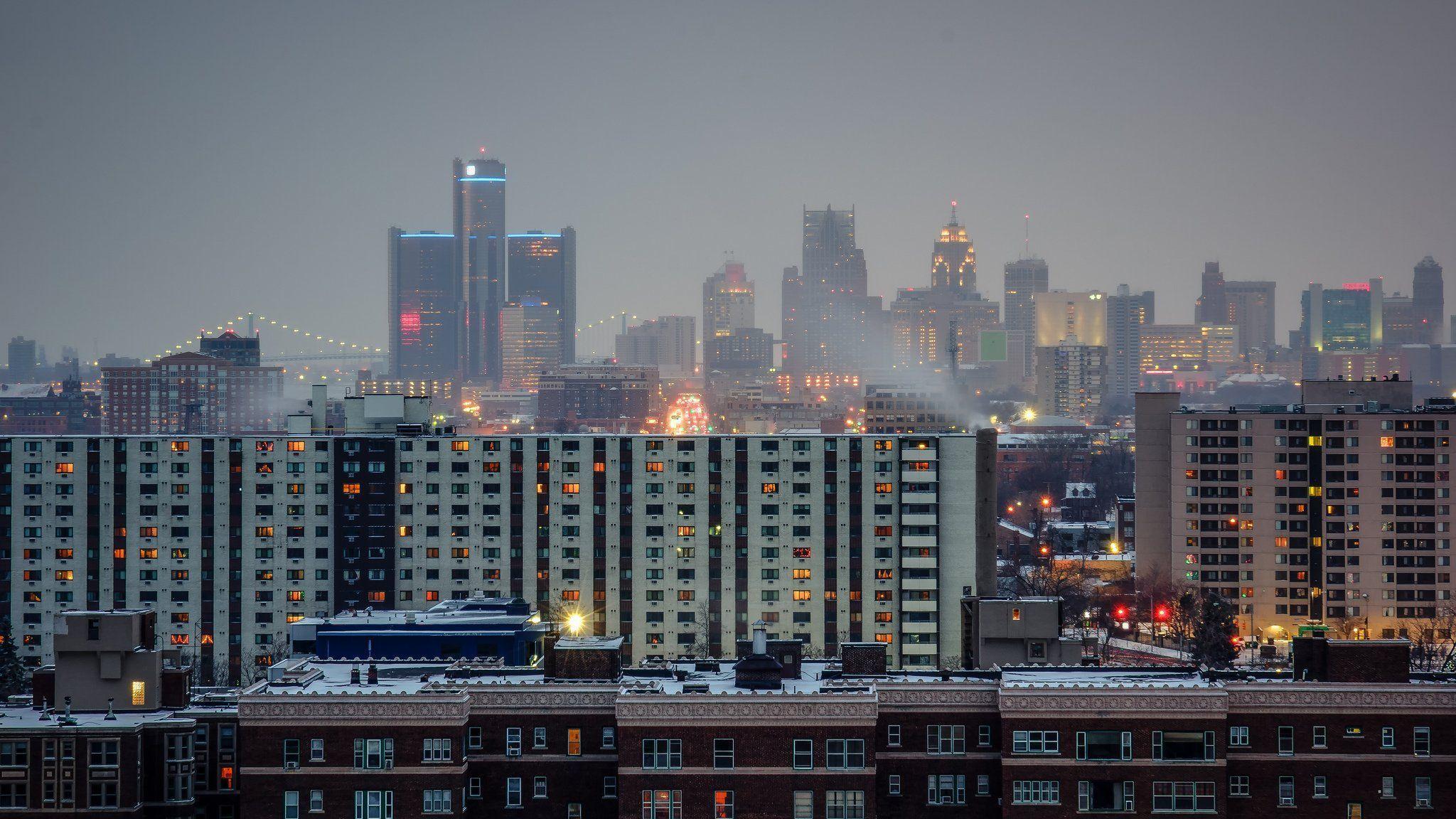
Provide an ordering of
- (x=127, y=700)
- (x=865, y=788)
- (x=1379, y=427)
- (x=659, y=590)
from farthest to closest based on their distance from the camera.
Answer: (x=1379, y=427), (x=659, y=590), (x=127, y=700), (x=865, y=788)

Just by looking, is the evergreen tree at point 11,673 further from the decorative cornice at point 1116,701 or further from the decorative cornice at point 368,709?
the decorative cornice at point 1116,701

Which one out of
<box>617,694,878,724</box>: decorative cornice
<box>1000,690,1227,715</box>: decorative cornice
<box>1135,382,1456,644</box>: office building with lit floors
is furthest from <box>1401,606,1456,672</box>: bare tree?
<box>617,694,878,724</box>: decorative cornice

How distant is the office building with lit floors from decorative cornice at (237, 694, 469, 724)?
81.1m

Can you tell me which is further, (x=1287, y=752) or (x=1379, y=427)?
(x=1379, y=427)

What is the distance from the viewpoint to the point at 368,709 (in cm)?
4769

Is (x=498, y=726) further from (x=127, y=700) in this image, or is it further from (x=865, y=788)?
(x=127, y=700)

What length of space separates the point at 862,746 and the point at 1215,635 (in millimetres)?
56839

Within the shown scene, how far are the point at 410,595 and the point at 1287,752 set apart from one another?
63614 mm

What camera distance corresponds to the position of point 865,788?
4709cm

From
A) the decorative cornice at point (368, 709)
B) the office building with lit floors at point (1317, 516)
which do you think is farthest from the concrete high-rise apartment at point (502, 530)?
the decorative cornice at point (368, 709)

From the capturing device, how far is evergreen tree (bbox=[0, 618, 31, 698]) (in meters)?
84.6

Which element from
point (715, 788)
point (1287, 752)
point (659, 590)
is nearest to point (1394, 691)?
point (1287, 752)

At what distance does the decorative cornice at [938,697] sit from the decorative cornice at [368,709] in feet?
39.3

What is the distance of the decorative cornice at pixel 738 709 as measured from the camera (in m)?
47.1
